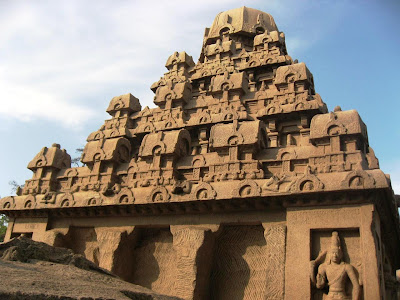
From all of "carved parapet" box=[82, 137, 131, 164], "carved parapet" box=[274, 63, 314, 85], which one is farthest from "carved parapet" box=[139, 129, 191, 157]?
"carved parapet" box=[274, 63, 314, 85]

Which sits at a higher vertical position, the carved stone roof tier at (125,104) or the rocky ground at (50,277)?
the carved stone roof tier at (125,104)

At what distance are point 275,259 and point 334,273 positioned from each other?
166 cm

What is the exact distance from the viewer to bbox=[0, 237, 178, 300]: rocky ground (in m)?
5.55

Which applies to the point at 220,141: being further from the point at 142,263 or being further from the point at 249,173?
the point at 142,263

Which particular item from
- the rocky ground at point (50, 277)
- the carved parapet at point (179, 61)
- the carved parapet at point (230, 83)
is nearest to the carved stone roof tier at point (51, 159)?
the carved parapet at point (230, 83)

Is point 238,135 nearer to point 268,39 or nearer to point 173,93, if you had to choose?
point 173,93

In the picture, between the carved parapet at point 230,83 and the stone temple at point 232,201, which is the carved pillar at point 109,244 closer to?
the stone temple at point 232,201

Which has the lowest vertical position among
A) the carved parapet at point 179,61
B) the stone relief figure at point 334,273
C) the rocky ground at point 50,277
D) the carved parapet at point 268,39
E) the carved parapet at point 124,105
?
the rocky ground at point 50,277

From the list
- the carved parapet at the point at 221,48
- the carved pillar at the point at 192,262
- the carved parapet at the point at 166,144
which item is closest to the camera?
the carved pillar at the point at 192,262

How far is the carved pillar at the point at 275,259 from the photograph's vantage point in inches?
451

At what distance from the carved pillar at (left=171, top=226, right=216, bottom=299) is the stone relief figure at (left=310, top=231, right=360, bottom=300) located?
3.39 metres

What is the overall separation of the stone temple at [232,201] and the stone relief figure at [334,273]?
0.03 m

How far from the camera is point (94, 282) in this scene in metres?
7.22

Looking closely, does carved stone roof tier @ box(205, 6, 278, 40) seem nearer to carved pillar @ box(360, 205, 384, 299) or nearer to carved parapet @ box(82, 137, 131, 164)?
carved parapet @ box(82, 137, 131, 164)
